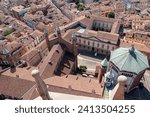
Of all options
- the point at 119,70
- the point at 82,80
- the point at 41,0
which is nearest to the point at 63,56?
the point at 82,80

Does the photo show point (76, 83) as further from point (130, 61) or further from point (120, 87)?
point (120, 87)

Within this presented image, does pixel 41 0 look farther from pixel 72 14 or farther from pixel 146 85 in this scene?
pixel 146 85

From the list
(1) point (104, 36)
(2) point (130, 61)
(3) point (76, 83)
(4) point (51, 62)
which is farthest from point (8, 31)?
(2) point (130, 61)

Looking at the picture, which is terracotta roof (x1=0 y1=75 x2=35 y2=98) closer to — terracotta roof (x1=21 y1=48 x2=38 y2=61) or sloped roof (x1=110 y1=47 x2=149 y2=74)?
terracotta roof (x1=21 y1=48 x2=38 y2=61)

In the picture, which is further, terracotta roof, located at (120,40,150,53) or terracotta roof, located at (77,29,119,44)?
terracotta roof, located at (77,29,119,44)

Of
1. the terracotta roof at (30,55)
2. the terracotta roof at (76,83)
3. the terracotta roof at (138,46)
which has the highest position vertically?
the terracotta roof at (76,83)

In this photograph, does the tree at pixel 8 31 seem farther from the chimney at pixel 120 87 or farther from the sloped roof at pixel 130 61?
the chimney at pixel 120 87

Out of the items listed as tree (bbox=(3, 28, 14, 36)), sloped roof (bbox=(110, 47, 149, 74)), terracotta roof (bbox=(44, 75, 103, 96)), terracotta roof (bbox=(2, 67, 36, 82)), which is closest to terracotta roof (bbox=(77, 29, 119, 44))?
terracotta roof (bbox=(44, 75, 103, 96))

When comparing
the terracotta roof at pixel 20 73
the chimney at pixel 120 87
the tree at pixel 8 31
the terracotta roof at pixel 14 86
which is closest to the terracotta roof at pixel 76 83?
the terracotta roof at pixel 14 86
